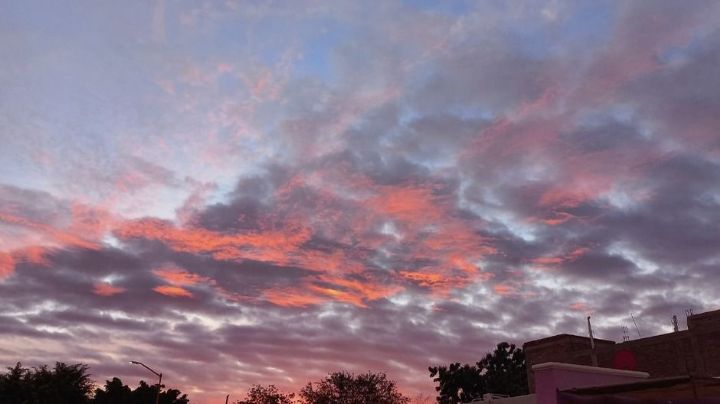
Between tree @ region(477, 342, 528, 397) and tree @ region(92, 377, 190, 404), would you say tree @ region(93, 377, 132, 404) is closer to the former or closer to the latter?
tree @ region(92, 377, 190, 404)

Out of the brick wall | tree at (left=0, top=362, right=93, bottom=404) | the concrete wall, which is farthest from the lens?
tree at (left=0, top=362, right=93, bottom=404)

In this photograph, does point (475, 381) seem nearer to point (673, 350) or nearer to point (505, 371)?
point (505, 371)

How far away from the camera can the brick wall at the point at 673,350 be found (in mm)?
40188

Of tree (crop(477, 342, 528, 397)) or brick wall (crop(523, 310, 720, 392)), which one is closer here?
brick wall (crop(523, 310, 720, 392))

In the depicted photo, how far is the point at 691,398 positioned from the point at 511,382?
80.0 metres

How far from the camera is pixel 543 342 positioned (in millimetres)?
50688

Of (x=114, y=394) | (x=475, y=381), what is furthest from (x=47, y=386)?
(x=475, y=381)

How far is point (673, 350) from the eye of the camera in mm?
41875

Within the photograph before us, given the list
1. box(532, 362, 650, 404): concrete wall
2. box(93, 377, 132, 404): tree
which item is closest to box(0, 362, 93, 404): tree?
box(93, 377, 132, 404): tree

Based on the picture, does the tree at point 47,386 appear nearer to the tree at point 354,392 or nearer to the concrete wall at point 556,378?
the tree at point 354,392

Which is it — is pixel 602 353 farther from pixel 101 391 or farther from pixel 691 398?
pixel 101 391

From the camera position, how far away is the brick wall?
132 feet

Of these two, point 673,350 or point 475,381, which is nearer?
point 673,350

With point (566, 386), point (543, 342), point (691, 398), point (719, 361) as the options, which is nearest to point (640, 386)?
point (691, 398)
